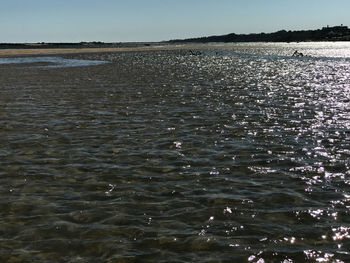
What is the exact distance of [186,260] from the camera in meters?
7.01

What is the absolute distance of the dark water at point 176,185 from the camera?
7523mm

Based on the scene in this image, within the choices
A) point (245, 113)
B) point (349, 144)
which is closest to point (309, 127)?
point (349, 144)

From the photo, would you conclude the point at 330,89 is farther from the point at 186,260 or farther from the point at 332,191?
the point at 186,260

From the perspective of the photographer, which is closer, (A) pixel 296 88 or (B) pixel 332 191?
(B) pixel 332 191

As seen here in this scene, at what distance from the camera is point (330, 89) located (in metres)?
31.5

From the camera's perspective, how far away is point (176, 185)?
10672mm

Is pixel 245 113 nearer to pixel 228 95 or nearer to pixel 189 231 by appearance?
pixel 228 95

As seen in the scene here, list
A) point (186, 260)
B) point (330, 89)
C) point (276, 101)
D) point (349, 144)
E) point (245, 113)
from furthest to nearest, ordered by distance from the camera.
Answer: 1. point (330, 89)
2. point (276, 101)
3. point (245, 113)
4. point (349, 144)
5. point (186, 260)

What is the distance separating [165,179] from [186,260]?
432 centimetres

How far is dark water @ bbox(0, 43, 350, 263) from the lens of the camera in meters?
7.52

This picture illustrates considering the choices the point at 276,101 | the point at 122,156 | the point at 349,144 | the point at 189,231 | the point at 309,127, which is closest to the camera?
the point at 189,231

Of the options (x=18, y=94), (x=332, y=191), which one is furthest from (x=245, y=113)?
(x=18, y=94)

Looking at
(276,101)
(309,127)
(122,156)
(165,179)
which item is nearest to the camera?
(165,179)

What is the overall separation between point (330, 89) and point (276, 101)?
8.85m
